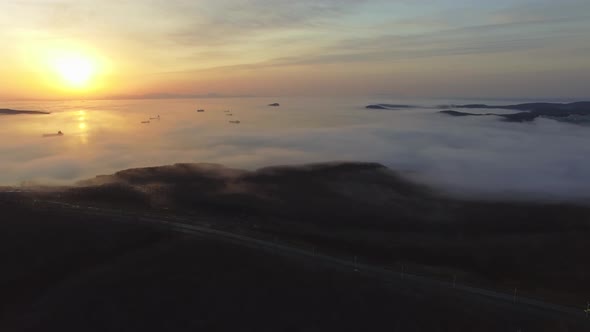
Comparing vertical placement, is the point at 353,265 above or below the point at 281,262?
below

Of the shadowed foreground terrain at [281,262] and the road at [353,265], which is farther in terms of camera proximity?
the road at [353,265]

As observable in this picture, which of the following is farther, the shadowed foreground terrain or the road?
the road

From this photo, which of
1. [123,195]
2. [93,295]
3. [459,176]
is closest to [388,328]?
[93,295]

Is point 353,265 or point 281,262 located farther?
point 353,265

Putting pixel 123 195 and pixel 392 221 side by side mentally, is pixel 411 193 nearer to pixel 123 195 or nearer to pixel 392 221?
pixel 392 221
